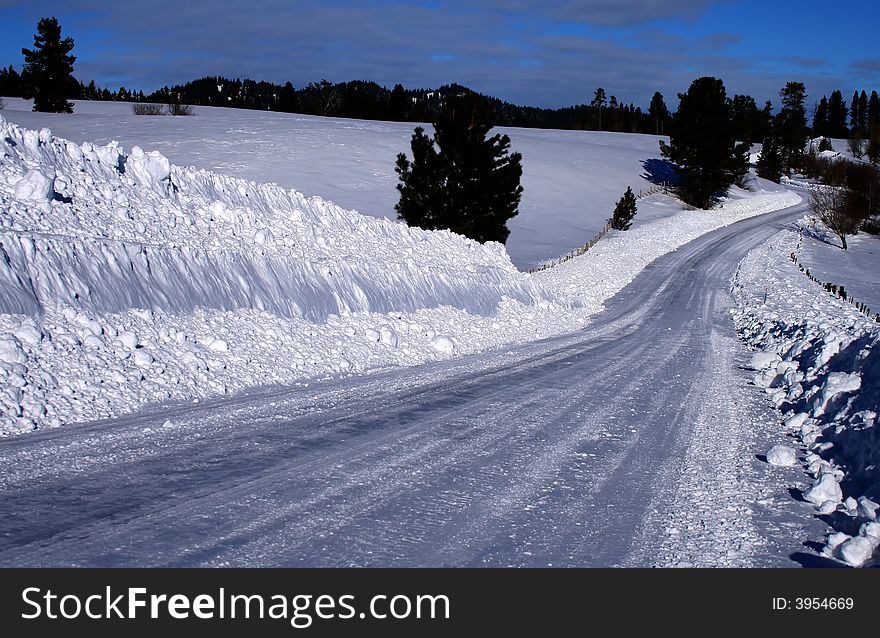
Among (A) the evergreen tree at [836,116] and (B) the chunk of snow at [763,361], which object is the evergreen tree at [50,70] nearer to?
A: (B) the chunk of snow at [763,361]

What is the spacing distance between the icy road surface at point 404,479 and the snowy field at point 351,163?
2981 centimetres

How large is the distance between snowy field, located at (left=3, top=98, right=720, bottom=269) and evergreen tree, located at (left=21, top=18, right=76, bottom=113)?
8.26ft

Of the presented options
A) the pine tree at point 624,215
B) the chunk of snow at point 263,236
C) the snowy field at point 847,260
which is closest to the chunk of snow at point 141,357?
the chunk of snow at point 263,236

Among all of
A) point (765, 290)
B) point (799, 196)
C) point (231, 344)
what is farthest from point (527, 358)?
point (799, 196)

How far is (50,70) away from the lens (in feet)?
211

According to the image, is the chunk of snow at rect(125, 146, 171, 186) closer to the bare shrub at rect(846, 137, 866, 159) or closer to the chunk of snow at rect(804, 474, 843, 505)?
the chunk of snow at rect(804, 474, 843, 505)

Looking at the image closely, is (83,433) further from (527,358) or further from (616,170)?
(616,170)

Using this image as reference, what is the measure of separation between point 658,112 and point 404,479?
559 feet

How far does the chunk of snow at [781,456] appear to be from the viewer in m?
7.70

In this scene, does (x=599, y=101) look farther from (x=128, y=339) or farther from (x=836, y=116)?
(x=128, y=339)

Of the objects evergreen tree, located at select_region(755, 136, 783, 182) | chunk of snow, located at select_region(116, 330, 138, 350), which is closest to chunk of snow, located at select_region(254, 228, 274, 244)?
chunk of snow, located at select_region(116, 330, 138, 350)

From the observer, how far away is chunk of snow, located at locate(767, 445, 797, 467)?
7699mm

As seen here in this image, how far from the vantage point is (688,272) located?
126ft

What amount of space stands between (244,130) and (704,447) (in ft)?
216
